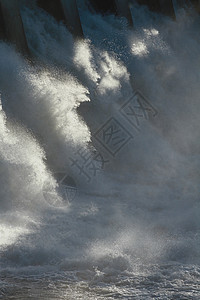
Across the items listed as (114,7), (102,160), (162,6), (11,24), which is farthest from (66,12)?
(162,6)

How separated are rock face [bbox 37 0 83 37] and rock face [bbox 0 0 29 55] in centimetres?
75

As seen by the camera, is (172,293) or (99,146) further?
(99,146)

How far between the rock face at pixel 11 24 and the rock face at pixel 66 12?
75 cm

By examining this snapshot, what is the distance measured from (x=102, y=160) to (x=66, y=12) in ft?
9.27

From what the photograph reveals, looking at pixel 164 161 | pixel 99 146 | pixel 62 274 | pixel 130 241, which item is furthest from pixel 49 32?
pixel 62 274

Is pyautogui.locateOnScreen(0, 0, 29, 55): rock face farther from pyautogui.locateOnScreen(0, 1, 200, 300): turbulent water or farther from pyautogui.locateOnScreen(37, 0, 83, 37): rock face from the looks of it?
pyautogui.locateOnScreen(37, 0, 83, 37): rock face

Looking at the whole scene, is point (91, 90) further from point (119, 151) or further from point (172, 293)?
point (172, 293)

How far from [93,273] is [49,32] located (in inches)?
200

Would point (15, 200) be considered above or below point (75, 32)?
below

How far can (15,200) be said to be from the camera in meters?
4.84

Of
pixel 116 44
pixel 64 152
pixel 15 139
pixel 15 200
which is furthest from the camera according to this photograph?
pixel 116 44

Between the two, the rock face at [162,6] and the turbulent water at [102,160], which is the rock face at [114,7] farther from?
the rock face at [162,6]

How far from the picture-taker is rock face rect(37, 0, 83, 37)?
24.6ft

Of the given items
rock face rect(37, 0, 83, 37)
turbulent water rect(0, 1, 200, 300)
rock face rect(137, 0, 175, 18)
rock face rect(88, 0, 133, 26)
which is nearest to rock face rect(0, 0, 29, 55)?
turbulent water rect(0, 1, 200, 300)
